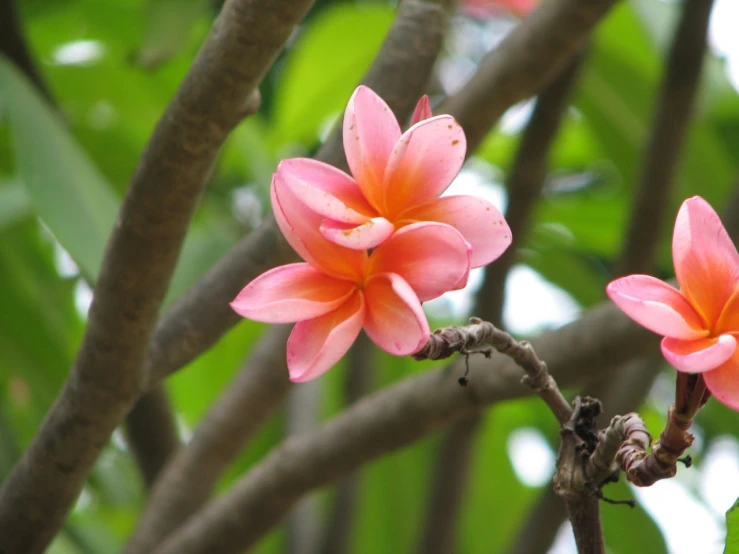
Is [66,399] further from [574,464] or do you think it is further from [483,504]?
[483,504]

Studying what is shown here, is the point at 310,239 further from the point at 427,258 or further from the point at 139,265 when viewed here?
the point at 139,265

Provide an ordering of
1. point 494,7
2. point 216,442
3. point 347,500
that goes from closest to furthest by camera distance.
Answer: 1. point 216,442
2. point 347,500
3. point 494,7

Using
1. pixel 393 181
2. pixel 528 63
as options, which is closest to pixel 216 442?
pixel 528 63

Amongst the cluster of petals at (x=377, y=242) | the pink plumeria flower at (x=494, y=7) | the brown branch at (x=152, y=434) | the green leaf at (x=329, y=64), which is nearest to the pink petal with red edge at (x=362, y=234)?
the cluster of petals at (x=377, y=242)

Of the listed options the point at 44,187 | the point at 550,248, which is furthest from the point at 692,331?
the point at 550,248

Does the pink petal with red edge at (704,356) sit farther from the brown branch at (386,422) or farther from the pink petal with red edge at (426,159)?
the brown branch at (386,422)

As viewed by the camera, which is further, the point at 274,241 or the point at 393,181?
the point at 274,241

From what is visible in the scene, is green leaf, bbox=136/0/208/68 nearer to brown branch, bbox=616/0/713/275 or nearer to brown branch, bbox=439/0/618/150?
brown branch, bbox=439/0/618/150

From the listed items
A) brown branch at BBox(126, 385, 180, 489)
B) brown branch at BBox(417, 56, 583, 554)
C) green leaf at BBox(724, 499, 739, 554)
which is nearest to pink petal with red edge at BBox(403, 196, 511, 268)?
green leaf at BBox(724, 499, 739, 554)
